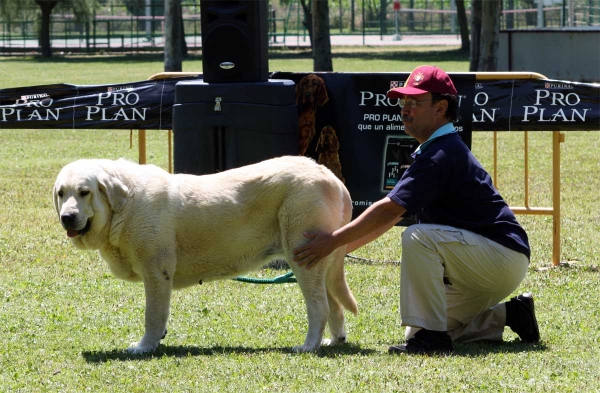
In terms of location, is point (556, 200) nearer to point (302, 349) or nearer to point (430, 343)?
point (430, 343)

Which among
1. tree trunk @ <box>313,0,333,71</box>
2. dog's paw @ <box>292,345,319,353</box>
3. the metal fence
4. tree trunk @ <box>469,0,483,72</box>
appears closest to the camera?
dog's paw @ <box>292,345,319,353</box>

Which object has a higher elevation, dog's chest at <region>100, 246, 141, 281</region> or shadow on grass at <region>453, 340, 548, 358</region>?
dog's chest at <region>100, 246, 141, 281</region>

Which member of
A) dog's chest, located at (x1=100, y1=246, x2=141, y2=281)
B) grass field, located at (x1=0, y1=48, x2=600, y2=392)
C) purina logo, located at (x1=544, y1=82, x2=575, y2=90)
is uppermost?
purina logo, located at (x1=544, y1=82, x2=575, y2=90)

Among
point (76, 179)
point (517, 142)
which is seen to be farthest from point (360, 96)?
point (517, 142)

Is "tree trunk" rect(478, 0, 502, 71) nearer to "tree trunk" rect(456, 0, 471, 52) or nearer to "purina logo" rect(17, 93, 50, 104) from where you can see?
"tree trunk" rect(456, 0, 471, 52)

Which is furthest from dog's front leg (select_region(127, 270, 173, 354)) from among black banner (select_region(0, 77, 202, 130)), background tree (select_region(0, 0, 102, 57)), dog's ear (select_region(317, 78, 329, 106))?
background tree (select_region(0, 0, 102, 57))

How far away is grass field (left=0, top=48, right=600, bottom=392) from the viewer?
529 centimetres

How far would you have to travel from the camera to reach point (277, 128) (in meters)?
8.34

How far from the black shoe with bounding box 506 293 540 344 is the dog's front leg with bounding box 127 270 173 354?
7.00 ft

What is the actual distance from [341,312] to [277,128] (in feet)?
7.99

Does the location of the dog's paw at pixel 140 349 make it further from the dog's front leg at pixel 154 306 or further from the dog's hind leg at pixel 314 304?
the dog's hind leg at pixel 314 304

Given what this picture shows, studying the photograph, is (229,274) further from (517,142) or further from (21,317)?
(517,142)

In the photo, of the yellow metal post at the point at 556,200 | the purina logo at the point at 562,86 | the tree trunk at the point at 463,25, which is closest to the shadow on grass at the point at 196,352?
the yellow metal post at the point at 556,200

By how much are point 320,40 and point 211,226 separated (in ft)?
95.8
